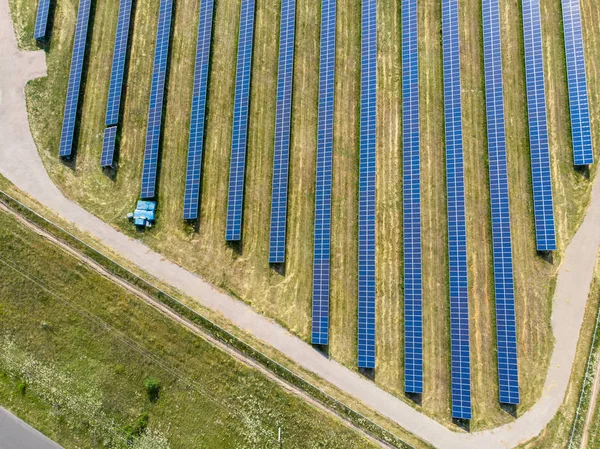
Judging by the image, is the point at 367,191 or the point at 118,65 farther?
the point at 118,65

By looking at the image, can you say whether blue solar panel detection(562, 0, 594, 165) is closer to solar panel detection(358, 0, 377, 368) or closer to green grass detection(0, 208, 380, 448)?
solar panel detection(358, 0, 377, 368)

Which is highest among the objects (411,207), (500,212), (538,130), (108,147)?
(538,130)

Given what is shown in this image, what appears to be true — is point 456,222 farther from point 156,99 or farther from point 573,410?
point 156,99

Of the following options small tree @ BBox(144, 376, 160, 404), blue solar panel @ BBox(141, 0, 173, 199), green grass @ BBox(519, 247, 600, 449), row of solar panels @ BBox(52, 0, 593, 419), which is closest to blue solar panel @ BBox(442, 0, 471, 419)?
row of solar panels @ BBox(52, 0, 593, 419)

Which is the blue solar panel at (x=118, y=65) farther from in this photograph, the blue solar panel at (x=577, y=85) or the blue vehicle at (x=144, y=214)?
the blue solar panel at (x=577, y=85)

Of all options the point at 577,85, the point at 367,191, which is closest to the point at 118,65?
the point at 367,191

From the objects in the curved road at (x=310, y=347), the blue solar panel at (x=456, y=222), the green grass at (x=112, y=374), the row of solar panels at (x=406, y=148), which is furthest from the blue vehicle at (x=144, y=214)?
the blue solar panel at (x=456, y=222)

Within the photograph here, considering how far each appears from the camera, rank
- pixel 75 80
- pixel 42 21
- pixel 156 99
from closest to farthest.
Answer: pixel 156 99, pixel 75 80, pixel 42 21

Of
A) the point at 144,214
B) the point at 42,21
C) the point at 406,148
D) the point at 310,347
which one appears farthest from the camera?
the point at 42,21
